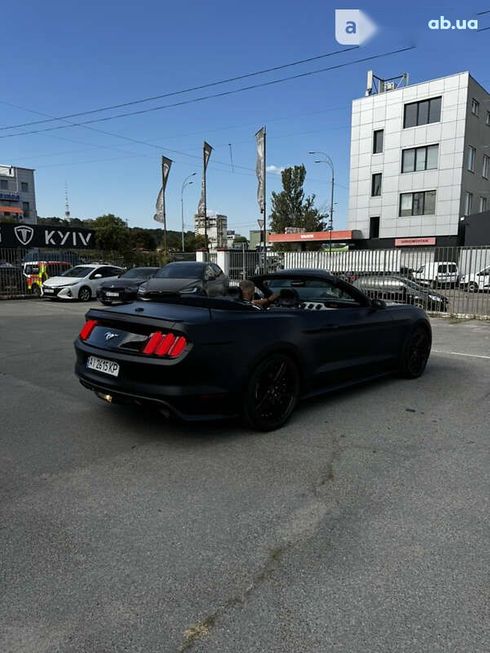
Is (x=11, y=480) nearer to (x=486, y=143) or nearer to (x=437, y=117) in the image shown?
(x=437, y=117)

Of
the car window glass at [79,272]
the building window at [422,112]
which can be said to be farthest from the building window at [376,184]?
the car window glass at [79,272]

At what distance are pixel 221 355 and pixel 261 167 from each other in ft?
62.0

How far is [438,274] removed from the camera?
53.3 feet

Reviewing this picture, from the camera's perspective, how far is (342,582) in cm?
230

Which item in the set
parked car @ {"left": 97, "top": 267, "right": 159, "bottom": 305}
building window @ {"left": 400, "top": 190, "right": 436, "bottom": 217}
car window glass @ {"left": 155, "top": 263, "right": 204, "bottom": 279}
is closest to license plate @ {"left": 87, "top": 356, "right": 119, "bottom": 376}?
car window glass @ {"left": 155, "top": 263, "right": 204, "bottom": 279}

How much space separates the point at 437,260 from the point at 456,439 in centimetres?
1294

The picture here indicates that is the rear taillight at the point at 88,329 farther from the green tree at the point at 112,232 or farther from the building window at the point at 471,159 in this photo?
the green tree at the point at 112,232

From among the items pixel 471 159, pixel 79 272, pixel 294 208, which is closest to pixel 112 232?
pixel 294 208

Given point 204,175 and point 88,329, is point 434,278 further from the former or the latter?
point 204,175

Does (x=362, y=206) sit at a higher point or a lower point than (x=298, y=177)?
lower

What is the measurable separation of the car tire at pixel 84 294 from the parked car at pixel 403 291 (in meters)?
9.94

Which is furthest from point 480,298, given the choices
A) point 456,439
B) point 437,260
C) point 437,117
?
point 437,117

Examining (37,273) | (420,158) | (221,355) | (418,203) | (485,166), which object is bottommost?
(37,273)

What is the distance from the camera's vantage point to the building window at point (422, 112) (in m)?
37.1
